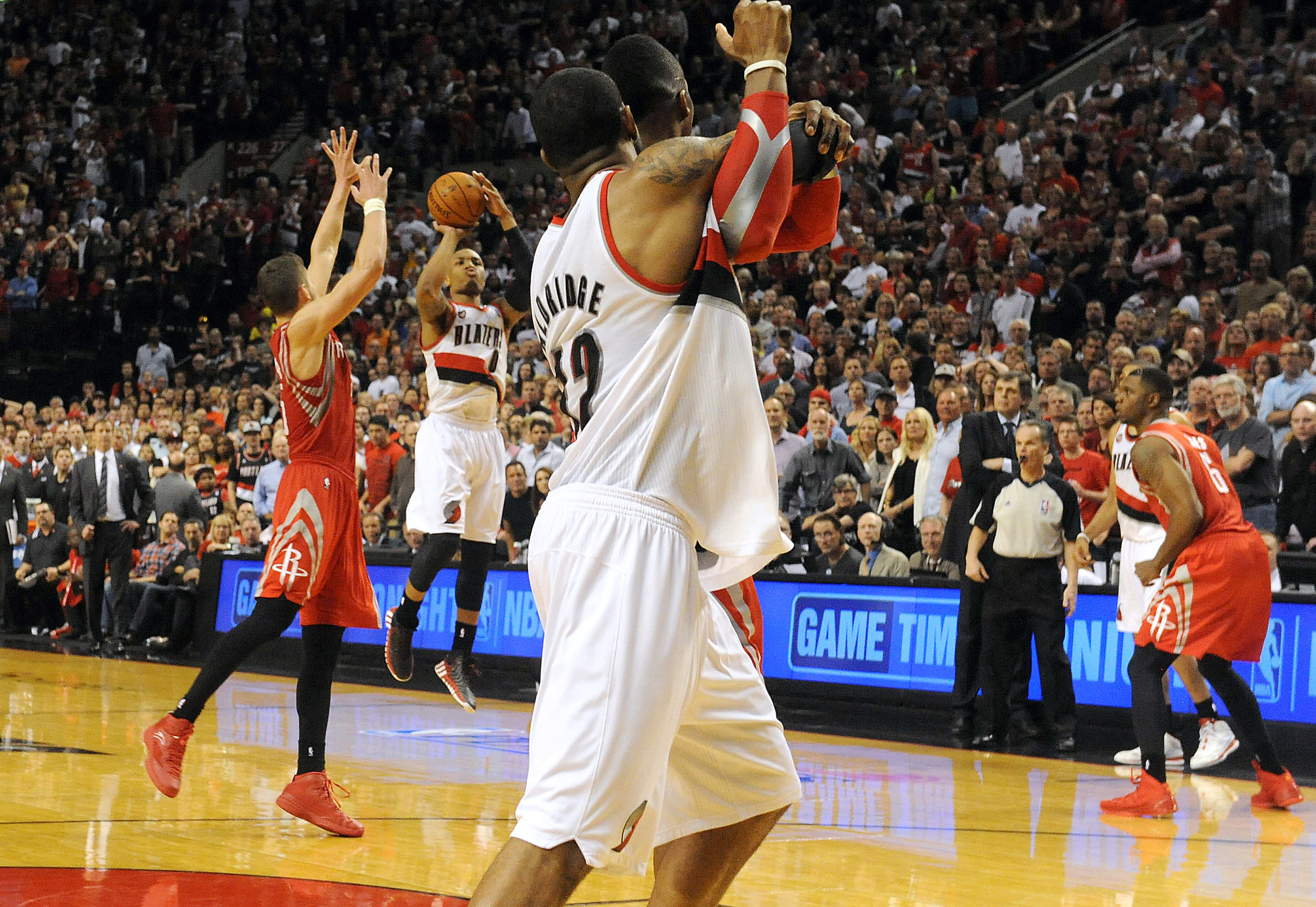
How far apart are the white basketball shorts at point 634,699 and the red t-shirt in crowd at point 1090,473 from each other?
8154 mm

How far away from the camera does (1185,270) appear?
1338cm

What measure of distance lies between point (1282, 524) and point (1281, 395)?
4.08ft

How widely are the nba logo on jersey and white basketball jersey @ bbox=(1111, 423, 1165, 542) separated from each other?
2.77 ft

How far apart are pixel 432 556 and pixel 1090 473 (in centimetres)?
513

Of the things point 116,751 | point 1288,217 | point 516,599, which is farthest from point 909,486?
point 116,751

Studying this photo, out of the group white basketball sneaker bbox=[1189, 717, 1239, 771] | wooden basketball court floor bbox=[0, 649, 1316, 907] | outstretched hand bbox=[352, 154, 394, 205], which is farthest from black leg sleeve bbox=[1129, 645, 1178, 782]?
outstretched hand bbox=[352, 154, 394, 205]

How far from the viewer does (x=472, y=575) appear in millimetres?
8320

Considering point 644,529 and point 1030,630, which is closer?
point 644,529

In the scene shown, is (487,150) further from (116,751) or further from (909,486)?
(116,751)

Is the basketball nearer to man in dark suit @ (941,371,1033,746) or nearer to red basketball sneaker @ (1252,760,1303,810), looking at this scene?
man in dark suit @ (941,371,1033,746)

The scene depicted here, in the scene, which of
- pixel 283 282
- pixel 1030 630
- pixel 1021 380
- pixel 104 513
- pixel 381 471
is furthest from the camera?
pixel 381 471

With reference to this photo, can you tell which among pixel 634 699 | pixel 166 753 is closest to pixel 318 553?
pixel 166 753

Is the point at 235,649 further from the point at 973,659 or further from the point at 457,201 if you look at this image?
the point at 973,659

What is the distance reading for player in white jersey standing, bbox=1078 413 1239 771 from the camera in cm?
838
